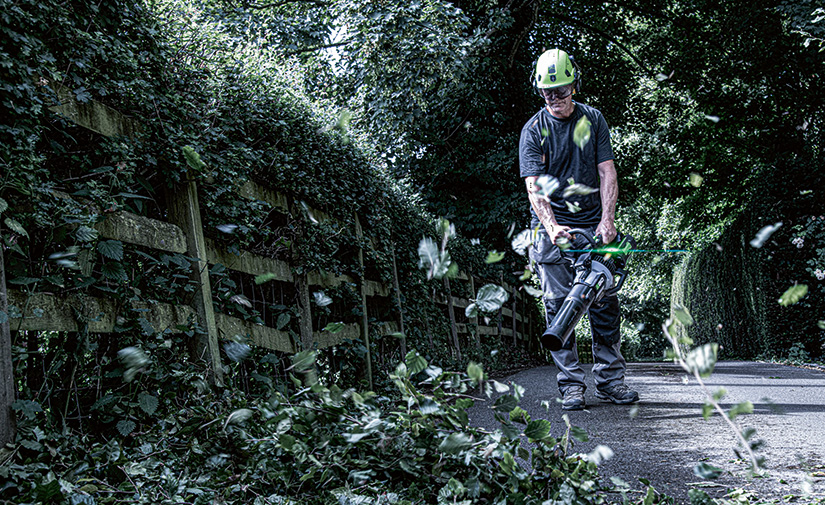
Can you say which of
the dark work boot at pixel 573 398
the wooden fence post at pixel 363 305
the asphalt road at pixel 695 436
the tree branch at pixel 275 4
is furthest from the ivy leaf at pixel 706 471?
the tree branch at pixel 275 4

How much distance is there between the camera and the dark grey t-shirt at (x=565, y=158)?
4.31m

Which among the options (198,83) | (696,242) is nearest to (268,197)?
(198,83)

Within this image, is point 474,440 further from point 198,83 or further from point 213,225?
point 198,83

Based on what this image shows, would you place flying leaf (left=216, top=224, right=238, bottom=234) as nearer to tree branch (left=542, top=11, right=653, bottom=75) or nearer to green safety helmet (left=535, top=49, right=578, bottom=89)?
green safety helmet (left=535, top=49, right=578, bottom=89)

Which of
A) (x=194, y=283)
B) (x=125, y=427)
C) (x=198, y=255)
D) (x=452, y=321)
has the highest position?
(x=198, y=255)

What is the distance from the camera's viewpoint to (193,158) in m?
3.09

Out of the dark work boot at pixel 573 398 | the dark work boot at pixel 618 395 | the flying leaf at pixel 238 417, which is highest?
the flying leaf at pixel 238 417

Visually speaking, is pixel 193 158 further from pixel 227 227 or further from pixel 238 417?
pixel 238 417

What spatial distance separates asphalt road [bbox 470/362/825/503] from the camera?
243 cm

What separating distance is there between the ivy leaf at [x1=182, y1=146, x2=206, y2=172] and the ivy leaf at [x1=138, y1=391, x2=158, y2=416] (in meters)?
1.10

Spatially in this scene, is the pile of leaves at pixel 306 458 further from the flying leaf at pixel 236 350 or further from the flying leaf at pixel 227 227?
the flying leaf at pixel 227 227

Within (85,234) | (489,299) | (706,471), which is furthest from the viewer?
(489,299)

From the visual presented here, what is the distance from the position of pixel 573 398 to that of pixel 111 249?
2.93 meters

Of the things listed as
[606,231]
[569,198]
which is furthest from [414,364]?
[569,198]
